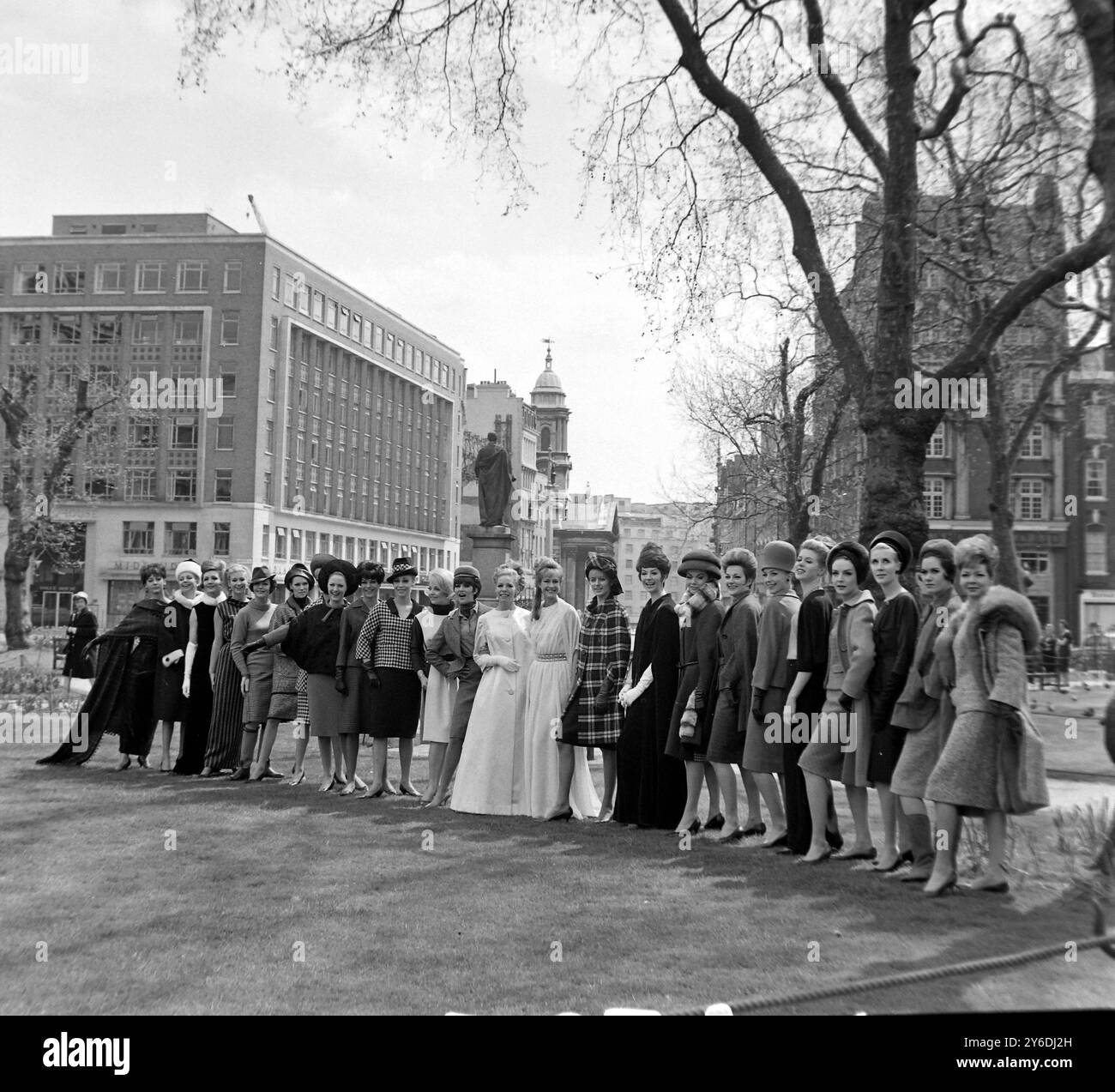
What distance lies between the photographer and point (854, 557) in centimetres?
866

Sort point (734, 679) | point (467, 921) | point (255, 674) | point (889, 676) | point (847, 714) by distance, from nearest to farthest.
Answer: point (467, 921) → point (889, 676) → point (847, 714) → point (734, 679) → point (255, 674)

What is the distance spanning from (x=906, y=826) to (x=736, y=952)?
2704 millimetres

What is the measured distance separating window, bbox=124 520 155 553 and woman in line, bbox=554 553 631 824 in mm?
65728

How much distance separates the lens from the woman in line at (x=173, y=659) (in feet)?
44.1

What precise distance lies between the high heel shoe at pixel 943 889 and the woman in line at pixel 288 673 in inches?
274

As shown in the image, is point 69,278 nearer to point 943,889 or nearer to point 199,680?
point 199,680

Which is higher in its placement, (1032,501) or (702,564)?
(1032,501)

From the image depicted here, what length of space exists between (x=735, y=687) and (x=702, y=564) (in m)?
1.10

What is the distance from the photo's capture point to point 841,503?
1361 inches

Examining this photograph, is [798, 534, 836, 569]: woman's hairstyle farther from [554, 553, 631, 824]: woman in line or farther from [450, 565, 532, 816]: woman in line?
[450, 565, 532, 816]: woman in line

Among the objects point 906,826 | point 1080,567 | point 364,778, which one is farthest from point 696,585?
point 1080,567

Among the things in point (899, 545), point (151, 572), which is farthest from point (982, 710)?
point (151, 572)

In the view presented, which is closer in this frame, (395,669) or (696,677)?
(696,677)
